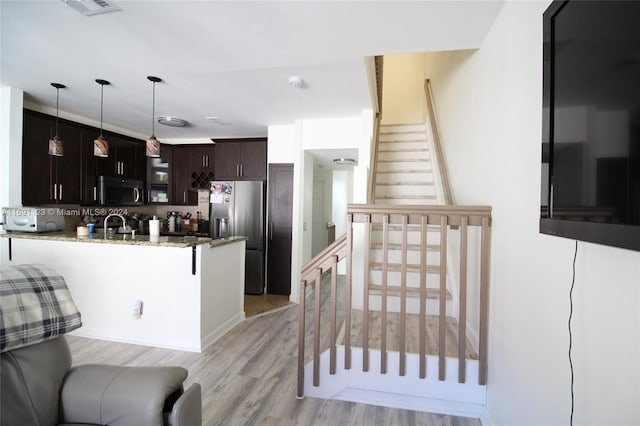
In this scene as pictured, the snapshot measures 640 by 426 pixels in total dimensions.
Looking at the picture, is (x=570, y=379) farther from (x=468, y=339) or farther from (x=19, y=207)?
(x=19, y=207)

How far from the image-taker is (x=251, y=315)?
373 cm

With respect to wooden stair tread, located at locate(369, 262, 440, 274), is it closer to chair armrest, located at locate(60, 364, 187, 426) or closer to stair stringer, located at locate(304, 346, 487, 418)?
stair stringer, located at locate(304, 346, 487, 418)

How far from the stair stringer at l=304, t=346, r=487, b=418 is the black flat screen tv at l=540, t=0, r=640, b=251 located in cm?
141

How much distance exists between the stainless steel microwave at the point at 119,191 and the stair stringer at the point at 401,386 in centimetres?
398

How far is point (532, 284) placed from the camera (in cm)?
136

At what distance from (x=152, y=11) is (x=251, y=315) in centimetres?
316

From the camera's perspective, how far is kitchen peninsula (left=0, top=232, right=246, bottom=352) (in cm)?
279

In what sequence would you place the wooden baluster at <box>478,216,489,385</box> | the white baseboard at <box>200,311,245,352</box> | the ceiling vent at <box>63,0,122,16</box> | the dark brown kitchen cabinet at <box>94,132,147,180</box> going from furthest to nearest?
the dark brown kitchen cabinet at <box>94,132,147,180</box> < the white baseboard at <box>200,311,245,352</box> < the wooden baluster at <box>478,216,489,385</box> < the ceiling vent at <box>63,0,122,16</box>

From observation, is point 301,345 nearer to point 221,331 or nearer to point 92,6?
point 221,331

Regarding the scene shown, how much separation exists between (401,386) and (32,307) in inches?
81.5

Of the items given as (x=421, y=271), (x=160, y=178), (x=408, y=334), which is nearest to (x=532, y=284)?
(x=421, y=271)

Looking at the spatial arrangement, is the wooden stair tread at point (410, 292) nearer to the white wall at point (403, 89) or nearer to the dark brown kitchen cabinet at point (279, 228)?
the dark brown kitchen cabinet at point (279, 228)

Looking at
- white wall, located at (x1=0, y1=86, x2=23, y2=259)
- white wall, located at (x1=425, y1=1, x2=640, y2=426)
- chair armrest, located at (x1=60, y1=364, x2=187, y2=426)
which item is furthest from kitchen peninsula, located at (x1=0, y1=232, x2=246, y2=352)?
white wall, located at (x1=425, y1=1, x2=640, y2=426)

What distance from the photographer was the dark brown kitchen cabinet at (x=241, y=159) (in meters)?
4.73
